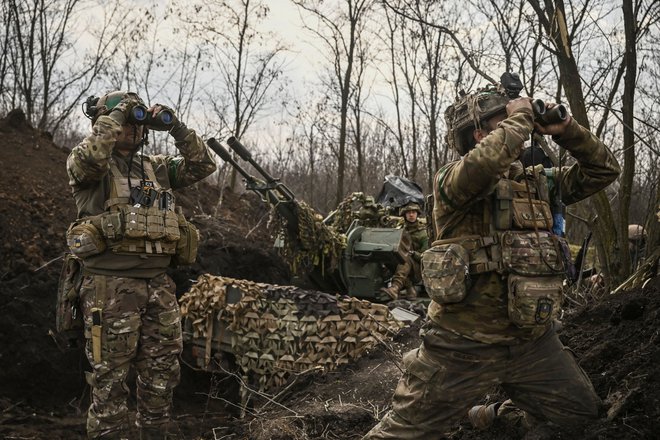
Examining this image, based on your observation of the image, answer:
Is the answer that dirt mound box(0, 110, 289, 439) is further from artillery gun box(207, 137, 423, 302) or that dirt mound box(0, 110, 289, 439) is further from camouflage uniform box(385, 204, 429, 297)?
camouflage uniform box(385, 204, 429, 297)

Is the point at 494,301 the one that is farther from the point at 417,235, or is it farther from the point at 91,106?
the point at 417,235

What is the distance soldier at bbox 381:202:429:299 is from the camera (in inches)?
302

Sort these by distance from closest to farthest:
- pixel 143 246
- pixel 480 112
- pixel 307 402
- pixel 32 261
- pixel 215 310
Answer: pixel 480 112 < pixel 143 246 < pixel 307 402 < pixel 215 310 < pixel 32 261

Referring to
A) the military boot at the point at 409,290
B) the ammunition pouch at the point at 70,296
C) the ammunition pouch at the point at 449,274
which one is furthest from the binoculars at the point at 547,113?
the military boot at the point at 409,290

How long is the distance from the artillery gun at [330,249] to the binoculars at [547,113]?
4.36m

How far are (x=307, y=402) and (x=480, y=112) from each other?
118 inches

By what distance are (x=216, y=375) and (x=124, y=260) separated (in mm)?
2839

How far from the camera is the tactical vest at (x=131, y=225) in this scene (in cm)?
404

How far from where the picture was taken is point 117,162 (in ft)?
14.3

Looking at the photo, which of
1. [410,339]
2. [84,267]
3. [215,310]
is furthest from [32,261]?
[410,339]

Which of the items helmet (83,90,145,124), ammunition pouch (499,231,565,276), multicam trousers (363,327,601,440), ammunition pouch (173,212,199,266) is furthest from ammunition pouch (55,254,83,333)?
ammunition pouch (499,231,565,276)

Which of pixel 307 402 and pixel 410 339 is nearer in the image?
pixel 307 402

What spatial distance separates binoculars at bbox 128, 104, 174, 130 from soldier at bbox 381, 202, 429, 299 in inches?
141

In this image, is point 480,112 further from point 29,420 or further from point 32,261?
point 32,261
